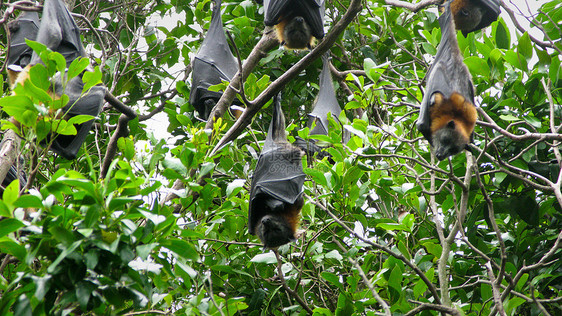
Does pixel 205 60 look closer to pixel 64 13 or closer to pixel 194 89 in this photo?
pixel 194 89

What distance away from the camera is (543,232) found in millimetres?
4641

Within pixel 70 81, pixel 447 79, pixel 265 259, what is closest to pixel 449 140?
pixel 447 79

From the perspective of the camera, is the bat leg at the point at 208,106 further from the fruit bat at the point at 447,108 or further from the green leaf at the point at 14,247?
the green leaf at the point at 14,247

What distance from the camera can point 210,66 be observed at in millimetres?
6406

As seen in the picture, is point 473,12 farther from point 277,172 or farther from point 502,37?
point 277,172

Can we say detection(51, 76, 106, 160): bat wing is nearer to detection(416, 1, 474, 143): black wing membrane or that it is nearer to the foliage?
the foliage

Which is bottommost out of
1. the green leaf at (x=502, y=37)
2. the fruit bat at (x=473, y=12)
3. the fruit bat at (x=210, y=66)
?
the fruit bat at (x=210, y=66)

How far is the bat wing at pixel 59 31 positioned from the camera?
4.60 meters

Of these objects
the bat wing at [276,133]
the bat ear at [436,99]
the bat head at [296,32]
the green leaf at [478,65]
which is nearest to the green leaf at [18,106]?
the bat wing at [276,133]

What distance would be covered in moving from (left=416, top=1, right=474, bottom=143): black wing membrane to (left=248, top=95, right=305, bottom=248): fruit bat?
1143 millimetres

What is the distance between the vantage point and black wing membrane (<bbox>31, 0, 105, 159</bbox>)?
4.30 meters

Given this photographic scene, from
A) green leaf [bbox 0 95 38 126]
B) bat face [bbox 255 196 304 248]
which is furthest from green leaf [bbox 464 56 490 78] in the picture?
green leaf [bbox 0 95 38 126]

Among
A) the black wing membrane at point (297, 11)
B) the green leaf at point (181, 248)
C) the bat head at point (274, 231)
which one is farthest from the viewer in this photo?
the black wing membrane at point (297, 11)

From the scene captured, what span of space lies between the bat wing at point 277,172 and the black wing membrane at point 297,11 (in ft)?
2.81
